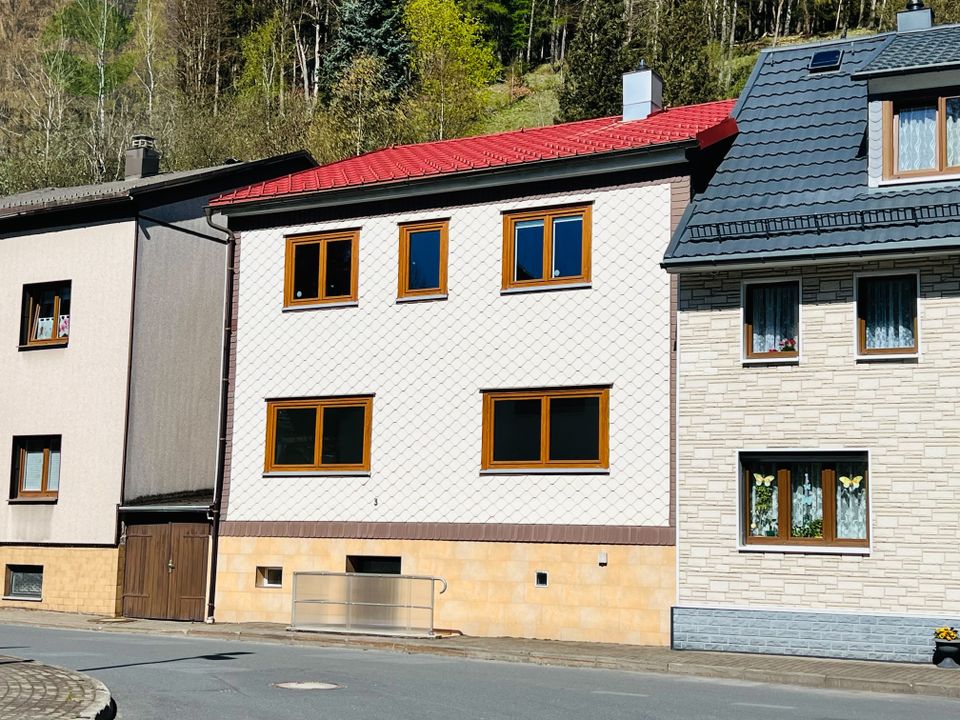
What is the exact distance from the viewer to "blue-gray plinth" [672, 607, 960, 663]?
1786 centimetres

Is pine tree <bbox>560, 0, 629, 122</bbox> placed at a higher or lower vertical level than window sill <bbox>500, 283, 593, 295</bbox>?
higher

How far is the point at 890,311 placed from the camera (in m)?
18.9

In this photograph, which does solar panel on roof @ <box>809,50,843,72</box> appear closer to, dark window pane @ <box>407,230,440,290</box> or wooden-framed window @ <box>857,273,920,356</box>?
wooden-framed window @ <box>857,273,920,356</box>

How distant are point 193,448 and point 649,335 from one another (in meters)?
11.6

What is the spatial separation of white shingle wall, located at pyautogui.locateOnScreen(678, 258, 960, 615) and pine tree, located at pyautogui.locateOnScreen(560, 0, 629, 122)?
31.9 meters

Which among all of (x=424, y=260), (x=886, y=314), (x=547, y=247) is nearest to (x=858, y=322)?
(x=886, y=314)

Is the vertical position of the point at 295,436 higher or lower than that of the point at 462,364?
lower

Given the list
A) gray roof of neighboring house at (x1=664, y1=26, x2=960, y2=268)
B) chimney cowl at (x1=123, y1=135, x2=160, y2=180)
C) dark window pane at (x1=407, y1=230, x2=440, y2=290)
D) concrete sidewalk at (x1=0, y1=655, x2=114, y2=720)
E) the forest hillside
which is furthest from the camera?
the forest hillside

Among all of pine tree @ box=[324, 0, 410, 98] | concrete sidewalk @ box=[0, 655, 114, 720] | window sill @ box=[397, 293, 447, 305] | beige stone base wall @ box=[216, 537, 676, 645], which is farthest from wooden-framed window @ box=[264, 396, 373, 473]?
pine tree @ box=[324, 0, 410, 98]

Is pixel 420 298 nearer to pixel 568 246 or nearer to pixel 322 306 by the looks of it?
pixel 322 306

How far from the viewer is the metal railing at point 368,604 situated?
2092 centimetres

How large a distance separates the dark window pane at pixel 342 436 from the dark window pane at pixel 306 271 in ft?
7.39

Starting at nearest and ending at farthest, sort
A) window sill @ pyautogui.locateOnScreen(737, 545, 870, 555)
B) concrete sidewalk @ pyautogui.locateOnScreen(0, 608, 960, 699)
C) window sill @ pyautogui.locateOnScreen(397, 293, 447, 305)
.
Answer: concrete sidewalk @ pyautogui.locateOnScreen(0, 608, 960, 699)
window sill @ pyautogui.locateOnScreen(737, 545, 870, 555)
window sill @ pyautogui.locateOnScreen(397, 293, 447, 305)

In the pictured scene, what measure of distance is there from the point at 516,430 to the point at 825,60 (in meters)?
8.33
